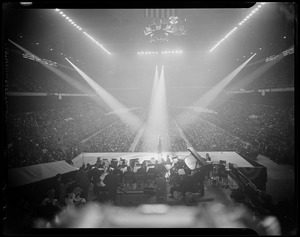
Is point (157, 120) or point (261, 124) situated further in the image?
point (157, 120)

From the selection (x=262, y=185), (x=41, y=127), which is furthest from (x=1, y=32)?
(x=41, y=127)

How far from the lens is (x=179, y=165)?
8.89 m

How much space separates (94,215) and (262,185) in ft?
19.0

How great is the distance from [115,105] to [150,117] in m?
2.73

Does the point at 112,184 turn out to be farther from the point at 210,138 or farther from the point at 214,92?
the point at 214,92

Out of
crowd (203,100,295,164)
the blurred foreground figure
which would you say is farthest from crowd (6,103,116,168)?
crowd (203,100,295,164)

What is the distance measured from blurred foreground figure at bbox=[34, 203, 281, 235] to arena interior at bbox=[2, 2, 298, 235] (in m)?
0.04

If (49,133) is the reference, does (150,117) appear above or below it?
above

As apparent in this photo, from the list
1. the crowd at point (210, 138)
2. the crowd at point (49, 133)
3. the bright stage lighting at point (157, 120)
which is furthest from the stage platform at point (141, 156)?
the bright stage lighting at point (157, 120)

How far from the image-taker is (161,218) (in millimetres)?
6844

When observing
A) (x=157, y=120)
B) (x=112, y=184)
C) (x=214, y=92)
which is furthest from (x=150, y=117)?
(x=112, y=184)

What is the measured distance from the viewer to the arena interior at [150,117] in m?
6.78

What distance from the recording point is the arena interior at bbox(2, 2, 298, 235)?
22.2 ft
